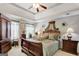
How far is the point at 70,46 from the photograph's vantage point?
2.23 m

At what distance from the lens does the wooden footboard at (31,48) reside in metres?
2.25

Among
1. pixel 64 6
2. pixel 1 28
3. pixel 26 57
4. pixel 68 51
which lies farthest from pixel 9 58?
pixel 64 6

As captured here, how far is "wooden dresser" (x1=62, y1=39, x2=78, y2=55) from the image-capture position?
2194 millimetres

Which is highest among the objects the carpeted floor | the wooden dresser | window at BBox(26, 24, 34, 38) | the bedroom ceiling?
the bedroom ceiling

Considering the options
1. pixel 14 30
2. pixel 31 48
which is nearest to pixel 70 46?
pixel 31 48

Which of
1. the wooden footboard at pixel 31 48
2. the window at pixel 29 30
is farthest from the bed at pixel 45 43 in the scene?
the window at pixel 29 30

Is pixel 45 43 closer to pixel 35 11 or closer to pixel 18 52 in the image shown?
pixel 18 52

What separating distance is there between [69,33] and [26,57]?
1.05 meters

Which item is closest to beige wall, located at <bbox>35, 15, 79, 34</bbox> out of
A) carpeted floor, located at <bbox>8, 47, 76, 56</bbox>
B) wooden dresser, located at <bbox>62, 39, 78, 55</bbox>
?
wooden dresser, located at <bbox>62, 39, 78, 55</bbox>

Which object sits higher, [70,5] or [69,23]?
[70,5]

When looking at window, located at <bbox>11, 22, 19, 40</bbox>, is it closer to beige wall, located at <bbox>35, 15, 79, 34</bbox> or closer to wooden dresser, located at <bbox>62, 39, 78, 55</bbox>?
beige wall, located at <bbox>35, 15, 79, 34</bbox>

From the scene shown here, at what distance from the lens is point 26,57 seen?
231 cm

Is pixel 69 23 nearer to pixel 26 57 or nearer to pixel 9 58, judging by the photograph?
pixel 26 57

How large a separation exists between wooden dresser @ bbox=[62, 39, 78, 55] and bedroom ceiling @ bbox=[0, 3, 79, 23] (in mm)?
570
